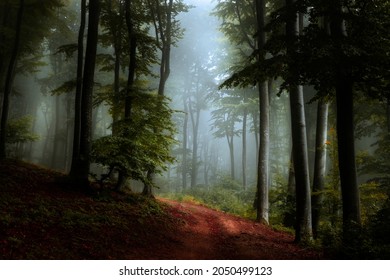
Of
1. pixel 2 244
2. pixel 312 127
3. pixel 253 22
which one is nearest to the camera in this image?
pixel 2 244

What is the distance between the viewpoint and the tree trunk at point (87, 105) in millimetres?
10289

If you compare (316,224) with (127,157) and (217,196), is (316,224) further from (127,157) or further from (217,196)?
(217,196)

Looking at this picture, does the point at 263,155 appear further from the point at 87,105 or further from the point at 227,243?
the point at 87,105

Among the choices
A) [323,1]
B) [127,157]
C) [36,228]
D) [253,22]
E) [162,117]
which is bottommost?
[36,228]

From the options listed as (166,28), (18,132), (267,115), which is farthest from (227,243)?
(18,132)

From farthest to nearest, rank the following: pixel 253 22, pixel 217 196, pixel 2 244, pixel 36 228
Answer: pixel 217 196
pixel 253 22
pixel 36 228
pixel 2 244

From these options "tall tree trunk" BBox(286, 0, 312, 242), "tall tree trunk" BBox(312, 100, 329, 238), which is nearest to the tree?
"tall tree trunk" BBox(286, 0, 312, 242)

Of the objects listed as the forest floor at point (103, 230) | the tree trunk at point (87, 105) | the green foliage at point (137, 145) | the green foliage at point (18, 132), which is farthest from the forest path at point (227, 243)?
the green foliage at point (18, 132)

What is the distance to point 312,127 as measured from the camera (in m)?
26.0

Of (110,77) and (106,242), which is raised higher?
(110,77)

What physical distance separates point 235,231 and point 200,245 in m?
2.77

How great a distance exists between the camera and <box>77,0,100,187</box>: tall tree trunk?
33.8 feet

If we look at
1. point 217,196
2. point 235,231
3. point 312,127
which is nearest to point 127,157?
point 235,231

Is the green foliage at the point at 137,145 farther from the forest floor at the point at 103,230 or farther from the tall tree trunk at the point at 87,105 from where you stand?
the forest floor at the point at 103,230
